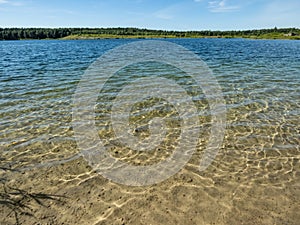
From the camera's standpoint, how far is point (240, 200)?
17.2ft

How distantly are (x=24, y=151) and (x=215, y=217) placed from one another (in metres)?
6.54

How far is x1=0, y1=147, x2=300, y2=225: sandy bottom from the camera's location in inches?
188

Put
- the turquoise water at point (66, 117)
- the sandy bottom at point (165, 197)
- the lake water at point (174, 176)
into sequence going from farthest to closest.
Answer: the turquoise water at point (66, 117) < the lake water at point (174, 176) < the sandy bottom at point (165, 197)

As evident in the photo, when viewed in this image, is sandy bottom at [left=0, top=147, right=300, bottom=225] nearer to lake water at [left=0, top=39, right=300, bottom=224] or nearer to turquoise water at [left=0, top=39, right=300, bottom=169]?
lake water at [left=0, top=39, right=300, bottom=224]

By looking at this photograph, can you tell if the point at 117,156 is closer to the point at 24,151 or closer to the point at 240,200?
the point at 24,151

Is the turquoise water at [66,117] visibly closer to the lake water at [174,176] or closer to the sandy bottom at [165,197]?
the lake water at [174,176]

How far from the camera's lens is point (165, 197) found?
5.39 meters

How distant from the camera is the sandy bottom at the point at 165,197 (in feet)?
A: 15.6

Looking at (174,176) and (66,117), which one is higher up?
(66,117)

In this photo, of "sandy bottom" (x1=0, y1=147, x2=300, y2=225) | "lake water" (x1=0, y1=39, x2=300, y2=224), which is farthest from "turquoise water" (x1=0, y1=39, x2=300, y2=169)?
"sandy bottom" (x1=0, y1=147, x2=300, y2=225)

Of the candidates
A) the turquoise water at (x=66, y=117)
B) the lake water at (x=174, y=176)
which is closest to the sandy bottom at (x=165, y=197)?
the lake water at (x=174, y=176)

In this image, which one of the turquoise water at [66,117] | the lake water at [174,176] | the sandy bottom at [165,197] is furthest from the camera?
the turquoise water at [66,117]

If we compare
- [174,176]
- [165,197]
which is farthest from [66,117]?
[165,197]

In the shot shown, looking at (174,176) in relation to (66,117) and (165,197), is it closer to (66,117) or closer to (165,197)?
(165,197)
